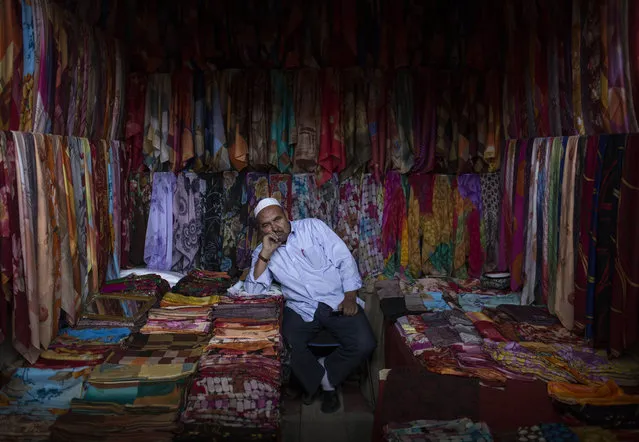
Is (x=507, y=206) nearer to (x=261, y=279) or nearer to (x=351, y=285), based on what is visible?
(x=351, y=285)

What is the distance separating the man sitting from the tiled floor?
0.36 feet

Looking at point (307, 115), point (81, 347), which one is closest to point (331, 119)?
point (307, 115)

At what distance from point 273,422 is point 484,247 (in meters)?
2.64

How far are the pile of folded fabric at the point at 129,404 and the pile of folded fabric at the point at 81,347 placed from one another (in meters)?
0.21

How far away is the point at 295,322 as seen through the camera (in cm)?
395

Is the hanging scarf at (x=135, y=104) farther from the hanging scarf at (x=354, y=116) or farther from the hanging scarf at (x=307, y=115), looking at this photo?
the hanging scarf at (x=354, y=116)

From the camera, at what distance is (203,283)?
13.8 ft

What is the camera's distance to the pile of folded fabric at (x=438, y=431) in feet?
8.20

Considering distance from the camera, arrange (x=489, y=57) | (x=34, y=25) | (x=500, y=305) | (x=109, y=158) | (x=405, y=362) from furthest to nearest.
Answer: (x=489, y=57)
(x=109, y=158)
(x=500, y=305)
(x=405, y=362)
(x=34, y=25)

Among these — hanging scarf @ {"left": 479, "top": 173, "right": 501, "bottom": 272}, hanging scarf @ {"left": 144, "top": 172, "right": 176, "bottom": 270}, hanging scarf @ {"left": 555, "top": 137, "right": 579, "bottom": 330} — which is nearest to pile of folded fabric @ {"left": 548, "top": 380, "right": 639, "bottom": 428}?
hanging scarf @ {"left": 555, "top": 137, "right": 579, "bottom": 330}

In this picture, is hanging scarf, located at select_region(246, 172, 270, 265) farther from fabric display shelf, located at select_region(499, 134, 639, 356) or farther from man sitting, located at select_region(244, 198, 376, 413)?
fabric display shelf, located at select_region(499, 134, 639, 356)

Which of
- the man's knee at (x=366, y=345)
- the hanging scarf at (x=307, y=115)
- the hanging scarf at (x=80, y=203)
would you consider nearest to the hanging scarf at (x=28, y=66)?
the hanging scarf at (x=80, y=203)

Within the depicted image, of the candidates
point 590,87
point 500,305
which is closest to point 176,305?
point 500,305

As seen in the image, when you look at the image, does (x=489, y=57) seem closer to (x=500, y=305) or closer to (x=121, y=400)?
(x=500, y=305)
